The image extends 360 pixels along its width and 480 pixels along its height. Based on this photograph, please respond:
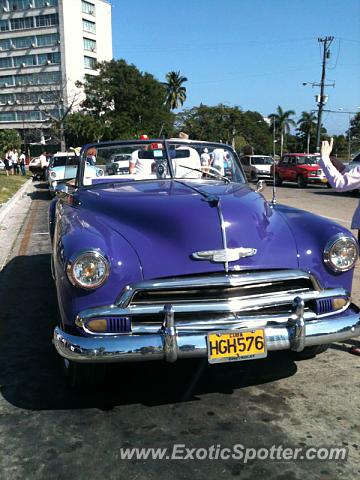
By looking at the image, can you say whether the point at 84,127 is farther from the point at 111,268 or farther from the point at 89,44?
the point at 111,268

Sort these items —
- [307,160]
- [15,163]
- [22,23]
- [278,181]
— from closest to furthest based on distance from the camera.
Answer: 1. [307,160]
2. [278,181]
3. [15,163]
4. [22,23]

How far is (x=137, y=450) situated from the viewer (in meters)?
2.75

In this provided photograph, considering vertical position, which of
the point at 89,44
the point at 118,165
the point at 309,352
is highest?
the point at 89,44

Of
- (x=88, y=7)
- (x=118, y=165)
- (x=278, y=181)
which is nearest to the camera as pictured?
(x=118, y=165)

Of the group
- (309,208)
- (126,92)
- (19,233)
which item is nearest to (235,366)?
(19,233)

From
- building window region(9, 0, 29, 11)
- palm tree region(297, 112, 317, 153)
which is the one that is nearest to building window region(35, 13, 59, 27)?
building window region(9, 0, 29, 11)

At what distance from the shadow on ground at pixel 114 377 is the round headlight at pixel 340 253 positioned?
918mm

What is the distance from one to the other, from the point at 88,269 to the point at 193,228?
72cm

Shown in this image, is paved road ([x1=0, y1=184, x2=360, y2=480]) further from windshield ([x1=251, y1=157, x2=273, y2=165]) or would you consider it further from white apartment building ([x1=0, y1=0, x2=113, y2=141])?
white apartment building ([x1=0, y1=0, x2=113, y2=141])

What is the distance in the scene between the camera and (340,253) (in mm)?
3381

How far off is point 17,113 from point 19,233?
74.6 metres

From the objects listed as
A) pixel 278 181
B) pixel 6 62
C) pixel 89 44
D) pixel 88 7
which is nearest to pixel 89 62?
pixel 89 44

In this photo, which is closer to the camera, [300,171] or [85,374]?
[85,374]

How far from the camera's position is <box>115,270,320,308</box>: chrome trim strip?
2.96m
